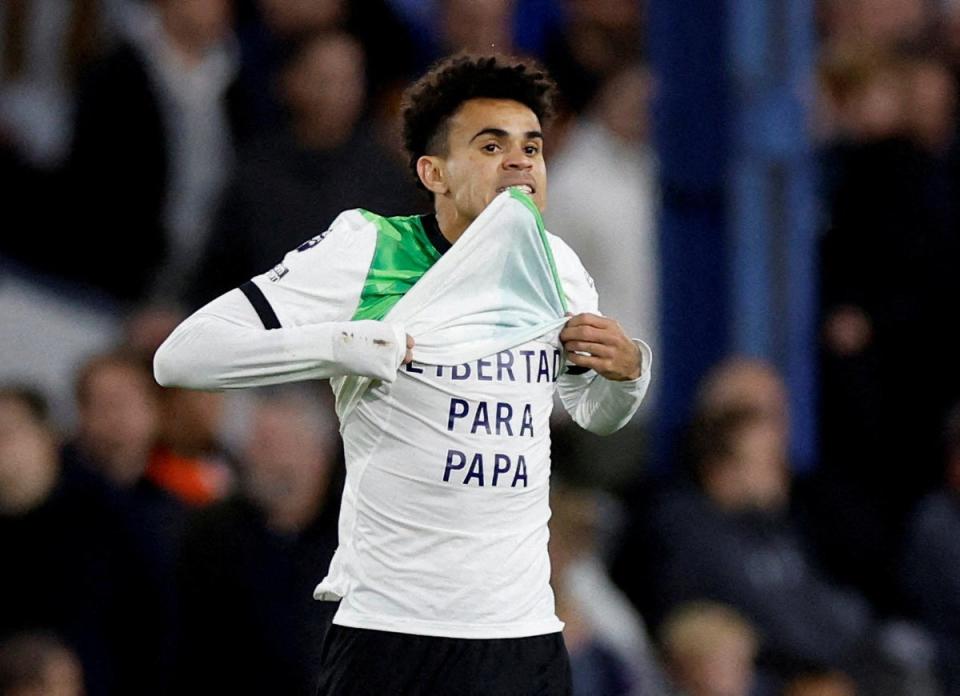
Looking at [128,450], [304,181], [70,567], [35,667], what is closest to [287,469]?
[128,450]

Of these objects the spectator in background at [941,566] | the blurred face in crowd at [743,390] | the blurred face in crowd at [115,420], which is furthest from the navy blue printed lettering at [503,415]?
the spectator in background at [941,566]

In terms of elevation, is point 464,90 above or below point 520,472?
above

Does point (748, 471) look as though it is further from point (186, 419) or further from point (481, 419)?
point (481, 419)

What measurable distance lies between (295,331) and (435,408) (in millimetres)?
295

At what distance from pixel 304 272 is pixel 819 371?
4269 mm

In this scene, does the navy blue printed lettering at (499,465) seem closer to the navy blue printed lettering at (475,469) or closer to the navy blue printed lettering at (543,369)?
the navy blue printed lettering at (475,469)

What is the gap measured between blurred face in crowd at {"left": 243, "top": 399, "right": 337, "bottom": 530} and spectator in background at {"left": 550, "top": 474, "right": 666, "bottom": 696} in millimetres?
A: 773

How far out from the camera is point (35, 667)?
5152mm

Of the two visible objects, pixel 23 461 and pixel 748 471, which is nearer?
pixel 23 461

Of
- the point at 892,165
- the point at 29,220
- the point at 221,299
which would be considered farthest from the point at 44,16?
the point at 221,299

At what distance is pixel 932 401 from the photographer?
7434mm

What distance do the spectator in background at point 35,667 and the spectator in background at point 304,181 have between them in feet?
5.40

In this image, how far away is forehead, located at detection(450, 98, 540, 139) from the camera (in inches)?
144

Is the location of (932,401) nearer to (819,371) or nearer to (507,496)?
(819,371)
